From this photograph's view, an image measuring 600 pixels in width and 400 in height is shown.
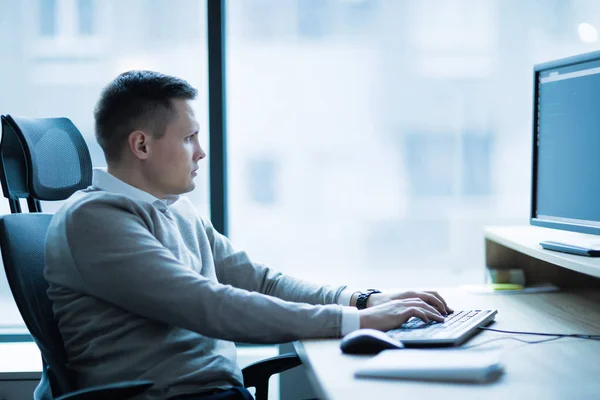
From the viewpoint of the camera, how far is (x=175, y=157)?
1618mm

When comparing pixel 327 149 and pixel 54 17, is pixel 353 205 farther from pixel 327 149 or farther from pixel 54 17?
pixel 54 17

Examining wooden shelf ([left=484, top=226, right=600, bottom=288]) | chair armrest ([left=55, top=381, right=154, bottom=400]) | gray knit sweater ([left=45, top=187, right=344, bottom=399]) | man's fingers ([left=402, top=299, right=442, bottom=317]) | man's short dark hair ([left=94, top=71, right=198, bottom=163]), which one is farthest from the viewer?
wooden shelf ([left=484, top=226, right=600, bottom=288])

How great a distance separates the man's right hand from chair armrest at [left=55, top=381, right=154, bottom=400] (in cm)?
44

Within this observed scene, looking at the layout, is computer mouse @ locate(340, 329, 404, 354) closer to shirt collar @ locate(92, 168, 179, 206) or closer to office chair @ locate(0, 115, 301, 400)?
office chair @ locate(0, 115, 301, 400)

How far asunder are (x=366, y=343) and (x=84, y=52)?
172 centimetres

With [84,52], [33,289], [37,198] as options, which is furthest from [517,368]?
[84,52]

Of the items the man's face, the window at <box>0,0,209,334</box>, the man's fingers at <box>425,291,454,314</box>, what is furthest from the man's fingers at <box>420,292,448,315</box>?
the window at <box>0,0,209,334</box>

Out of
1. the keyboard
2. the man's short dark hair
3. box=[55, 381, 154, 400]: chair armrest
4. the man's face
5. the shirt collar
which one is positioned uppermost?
the man's short dark hair

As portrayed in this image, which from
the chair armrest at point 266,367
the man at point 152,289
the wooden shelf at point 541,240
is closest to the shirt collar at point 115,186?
the man at point 152,289

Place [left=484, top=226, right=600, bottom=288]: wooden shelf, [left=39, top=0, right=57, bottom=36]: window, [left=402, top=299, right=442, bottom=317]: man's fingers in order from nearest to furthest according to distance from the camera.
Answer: [left=402, top=299, right=442, bottom=317]: man's fingers
[left=484, top=226, right=600, bottom=288]: wooden shelf
[left=39, top=0, right=57, bottom=36]: window

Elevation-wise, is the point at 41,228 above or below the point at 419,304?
above

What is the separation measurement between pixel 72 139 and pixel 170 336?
1.75 ft

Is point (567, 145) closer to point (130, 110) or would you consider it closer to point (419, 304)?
point (419, 304)

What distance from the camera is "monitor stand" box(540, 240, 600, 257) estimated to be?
1.65m
